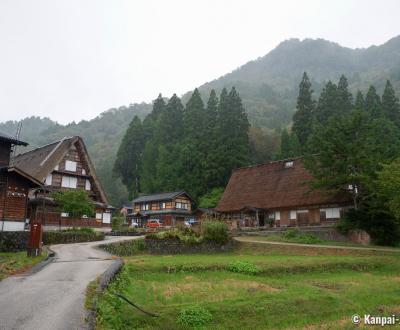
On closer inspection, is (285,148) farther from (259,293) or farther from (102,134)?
(102,134)

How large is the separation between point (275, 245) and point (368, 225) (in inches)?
299

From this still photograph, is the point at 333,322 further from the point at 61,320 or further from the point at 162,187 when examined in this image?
the point at 162,187

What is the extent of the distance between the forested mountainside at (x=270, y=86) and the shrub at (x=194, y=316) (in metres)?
54.5

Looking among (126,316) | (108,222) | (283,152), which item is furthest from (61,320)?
(283,152)

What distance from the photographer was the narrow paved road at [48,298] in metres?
7.53

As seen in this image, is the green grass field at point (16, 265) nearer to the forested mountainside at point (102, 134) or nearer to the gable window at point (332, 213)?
the gable window at point (332, 213)

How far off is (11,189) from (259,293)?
17319 millimetres

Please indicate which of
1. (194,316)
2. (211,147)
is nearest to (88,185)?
(211,147)

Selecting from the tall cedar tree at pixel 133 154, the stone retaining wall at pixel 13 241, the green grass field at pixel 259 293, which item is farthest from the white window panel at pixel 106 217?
the tall cedar tree at pixel 133 154

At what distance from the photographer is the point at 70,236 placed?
26.2 metres

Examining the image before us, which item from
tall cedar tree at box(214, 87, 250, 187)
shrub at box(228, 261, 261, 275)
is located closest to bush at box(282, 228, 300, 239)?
shrub at box(228, 261, 261, 275)

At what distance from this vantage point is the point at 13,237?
68.4 feet

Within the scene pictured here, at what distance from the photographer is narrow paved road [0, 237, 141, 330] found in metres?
7.53

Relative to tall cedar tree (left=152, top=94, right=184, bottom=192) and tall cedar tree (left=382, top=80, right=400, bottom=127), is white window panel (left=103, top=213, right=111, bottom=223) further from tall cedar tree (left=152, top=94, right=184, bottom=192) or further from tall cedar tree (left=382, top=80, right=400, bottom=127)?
tall cedar tree (left=382, top=80, right=400, bottom=127)
